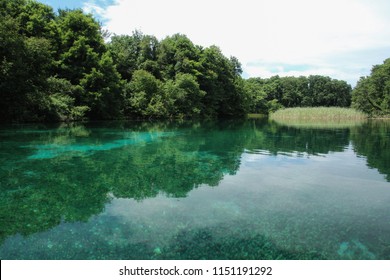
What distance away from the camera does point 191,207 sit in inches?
261

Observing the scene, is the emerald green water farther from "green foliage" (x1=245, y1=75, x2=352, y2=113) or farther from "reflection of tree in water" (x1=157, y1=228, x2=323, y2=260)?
"green foliage" (x1=245, y1=75, x2=352, y2=113)

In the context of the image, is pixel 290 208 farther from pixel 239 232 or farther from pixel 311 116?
pixel 311 116

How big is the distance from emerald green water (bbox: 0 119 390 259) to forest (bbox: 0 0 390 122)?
16.3 m

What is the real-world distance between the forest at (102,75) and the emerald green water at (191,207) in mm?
16302

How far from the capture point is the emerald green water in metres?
4.68

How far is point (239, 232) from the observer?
5.29 m

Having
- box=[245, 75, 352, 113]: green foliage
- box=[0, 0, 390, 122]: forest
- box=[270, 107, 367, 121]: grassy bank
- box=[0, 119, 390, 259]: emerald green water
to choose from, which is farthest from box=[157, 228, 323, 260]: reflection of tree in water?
box=[245, 75, 352, 113]: green foliage

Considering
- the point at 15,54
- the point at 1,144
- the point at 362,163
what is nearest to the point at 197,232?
the point at 362,163

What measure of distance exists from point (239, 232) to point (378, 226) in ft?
8.96

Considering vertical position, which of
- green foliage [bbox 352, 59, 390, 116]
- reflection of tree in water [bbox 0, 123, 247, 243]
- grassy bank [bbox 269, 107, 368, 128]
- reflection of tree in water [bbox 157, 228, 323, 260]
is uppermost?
green foliage [bbox 352, 59, 390, 116]

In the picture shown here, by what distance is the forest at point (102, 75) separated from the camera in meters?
25.9

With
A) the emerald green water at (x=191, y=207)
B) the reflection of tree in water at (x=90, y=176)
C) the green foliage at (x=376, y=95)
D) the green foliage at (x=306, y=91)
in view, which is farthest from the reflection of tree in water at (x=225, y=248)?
the green foliage at (x=306, y=91)

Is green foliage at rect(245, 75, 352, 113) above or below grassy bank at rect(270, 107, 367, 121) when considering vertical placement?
above

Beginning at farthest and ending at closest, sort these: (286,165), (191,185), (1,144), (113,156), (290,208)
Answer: (1,144) < (113,156) < (286,165) < (191,185) < (290,208)
